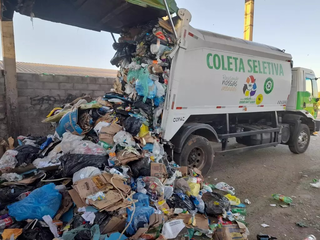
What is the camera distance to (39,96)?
5.11 meters

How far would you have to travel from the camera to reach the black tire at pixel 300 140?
6047 millimetres

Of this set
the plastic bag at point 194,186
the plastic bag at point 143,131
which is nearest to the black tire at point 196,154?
the plastic bag at point 194,186

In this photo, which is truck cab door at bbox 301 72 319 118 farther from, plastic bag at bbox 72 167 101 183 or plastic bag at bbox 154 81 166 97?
plastic bag at bbox 72 167 101 183

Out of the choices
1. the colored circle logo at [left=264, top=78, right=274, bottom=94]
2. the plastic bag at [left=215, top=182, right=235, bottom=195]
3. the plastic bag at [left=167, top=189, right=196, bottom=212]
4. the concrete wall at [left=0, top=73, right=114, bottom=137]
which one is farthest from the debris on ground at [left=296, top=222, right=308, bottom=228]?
the concrete wall at [left=0, top=73, right=114, bottom=137]

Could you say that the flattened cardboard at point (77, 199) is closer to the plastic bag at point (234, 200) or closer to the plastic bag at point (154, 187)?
the plastic bag at point (154, 187)

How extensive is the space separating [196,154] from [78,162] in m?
2.30

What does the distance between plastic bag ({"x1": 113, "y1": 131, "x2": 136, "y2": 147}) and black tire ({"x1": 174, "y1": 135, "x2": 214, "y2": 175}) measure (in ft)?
3.45

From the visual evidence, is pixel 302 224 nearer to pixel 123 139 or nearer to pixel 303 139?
pixel 123 139

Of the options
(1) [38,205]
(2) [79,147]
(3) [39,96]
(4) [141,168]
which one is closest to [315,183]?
(4) [141,168]

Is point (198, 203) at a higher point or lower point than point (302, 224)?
higher

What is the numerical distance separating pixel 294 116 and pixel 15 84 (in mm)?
6967

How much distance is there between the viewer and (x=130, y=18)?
374 centimetres

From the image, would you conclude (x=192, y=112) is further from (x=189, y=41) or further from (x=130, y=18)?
(x=130, y=18)

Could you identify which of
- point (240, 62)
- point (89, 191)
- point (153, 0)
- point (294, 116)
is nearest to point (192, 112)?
point (240, 62)
